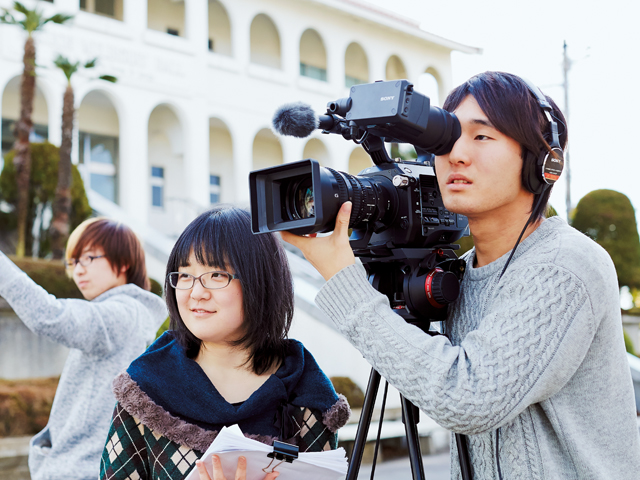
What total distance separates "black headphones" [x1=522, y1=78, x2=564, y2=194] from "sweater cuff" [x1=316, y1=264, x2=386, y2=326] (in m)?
0.46

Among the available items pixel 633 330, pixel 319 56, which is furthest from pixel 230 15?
pixel 633 330

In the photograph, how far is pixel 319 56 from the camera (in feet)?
63.7

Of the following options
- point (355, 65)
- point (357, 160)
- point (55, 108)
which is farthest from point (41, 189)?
point (355, 65)

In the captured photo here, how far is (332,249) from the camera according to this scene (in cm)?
151

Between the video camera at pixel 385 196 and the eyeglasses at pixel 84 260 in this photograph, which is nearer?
the video camera at pixel 385 196

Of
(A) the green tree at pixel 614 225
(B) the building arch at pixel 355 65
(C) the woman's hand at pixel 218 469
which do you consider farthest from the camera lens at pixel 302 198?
(B) the building arch at pixel 355 65

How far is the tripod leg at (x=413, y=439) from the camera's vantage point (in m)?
1.56

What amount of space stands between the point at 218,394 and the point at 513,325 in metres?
0.81

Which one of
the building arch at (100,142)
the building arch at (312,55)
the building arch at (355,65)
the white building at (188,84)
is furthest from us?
the building arch at (355,65)

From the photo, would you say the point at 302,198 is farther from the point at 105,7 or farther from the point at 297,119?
the point at 105,7

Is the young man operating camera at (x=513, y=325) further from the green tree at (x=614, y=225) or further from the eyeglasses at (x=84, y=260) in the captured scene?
the green tree at (x=614, y=225)

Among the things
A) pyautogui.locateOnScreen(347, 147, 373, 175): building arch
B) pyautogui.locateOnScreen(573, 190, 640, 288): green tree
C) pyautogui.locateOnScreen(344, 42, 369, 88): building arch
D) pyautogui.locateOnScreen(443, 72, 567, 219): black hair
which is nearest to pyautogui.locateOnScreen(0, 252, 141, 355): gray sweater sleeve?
pyautogui.locateOnScreen(443, 72, 567, 219): black hair

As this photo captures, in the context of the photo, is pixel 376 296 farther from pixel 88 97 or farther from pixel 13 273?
pixel 88 97

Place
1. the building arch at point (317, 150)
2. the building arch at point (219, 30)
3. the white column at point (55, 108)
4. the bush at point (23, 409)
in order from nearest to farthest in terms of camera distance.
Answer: the bush at point (23, 409), the white column at point (55, 108), the building arch at point (219, 30), the building arch at point (317, 150)
